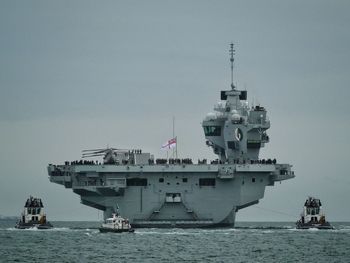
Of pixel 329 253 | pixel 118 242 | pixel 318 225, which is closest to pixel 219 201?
pixel 318 225

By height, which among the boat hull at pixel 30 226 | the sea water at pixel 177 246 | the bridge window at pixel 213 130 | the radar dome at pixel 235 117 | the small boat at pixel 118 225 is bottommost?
the sea water at pixel 177 246

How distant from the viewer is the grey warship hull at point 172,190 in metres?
109

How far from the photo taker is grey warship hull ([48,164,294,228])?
10912cm

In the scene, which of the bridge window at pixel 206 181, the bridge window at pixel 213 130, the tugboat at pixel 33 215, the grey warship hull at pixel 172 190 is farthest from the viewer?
the bridge window at pixel 213 130

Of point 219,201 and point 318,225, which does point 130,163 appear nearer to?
point 219,201

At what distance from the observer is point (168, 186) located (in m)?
110

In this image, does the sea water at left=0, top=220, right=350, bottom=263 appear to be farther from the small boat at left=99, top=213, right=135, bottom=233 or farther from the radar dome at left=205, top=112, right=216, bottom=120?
the radar dome at left=205, top=112, right=216, bottom=120

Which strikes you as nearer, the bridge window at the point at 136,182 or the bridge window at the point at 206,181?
the bridge window at the point at 136,182

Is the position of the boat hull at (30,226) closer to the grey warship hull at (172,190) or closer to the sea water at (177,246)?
the sea water at (177,246)

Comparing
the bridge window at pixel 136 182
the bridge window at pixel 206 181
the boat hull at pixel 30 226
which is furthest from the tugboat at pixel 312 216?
the boat hull at pixel 30 226

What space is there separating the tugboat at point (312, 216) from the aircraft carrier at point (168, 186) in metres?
3.46

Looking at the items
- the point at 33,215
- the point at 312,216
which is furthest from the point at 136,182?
→ the point at 312,216

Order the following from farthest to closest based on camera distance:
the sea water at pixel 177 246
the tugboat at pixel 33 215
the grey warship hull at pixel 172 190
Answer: the tugboat at pixel 33 215 → the grey warship hull at pixel 172 190 → the sea water at pixel 177 246

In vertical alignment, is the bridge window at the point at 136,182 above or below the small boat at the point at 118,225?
above
